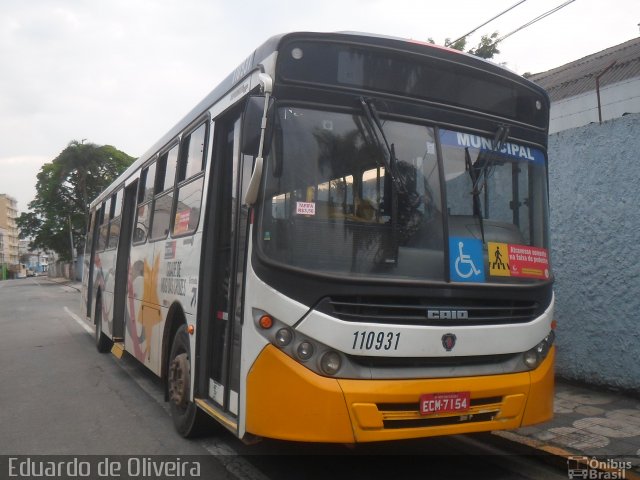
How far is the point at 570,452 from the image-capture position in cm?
455

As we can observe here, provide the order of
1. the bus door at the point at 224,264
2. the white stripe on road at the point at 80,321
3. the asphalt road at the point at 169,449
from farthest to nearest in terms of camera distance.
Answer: the white stripe on road at the point at 80,321 → the asphalt road at the point at 169,449 → the bus door at the point at 224,264

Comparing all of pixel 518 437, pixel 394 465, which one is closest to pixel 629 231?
pixel 518 437

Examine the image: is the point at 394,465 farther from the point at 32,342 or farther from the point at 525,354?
the point at 32,342

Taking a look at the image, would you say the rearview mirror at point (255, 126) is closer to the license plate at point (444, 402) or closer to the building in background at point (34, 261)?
the license plate at point (444, 402)

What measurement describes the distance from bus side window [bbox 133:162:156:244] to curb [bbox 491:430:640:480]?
181 inches

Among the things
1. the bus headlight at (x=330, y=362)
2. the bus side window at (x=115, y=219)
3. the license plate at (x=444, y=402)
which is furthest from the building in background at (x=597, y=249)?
the bus side window at (x=115, y=219)

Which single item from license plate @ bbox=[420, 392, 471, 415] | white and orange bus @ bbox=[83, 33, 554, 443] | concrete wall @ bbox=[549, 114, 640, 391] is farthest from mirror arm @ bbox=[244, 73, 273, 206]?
concrete wall @ bbox=[549, 114, 640, 391]

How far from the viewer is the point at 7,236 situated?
129m

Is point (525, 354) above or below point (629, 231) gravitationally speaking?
below

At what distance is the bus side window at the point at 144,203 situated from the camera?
7148 millimetres

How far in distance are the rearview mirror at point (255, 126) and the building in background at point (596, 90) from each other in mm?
6044

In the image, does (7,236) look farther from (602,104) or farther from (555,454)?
(555,454)

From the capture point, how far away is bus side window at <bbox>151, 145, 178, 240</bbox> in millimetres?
6188

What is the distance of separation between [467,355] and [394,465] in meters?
1.37
